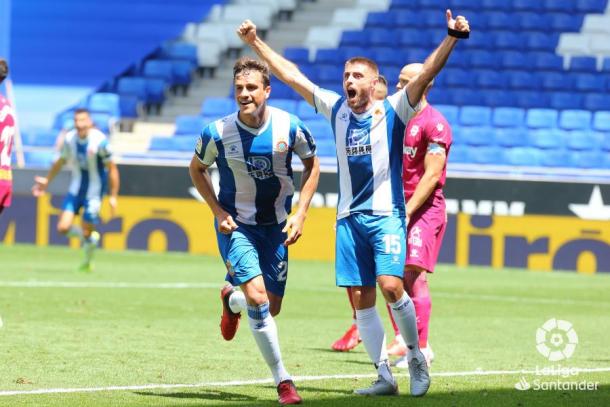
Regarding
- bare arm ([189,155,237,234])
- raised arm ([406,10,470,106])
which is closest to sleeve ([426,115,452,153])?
raised arm ([406,10,470,106])

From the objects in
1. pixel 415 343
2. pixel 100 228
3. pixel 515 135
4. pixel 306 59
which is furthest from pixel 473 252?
pixel 415 343

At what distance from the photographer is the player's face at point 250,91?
7.52 meters

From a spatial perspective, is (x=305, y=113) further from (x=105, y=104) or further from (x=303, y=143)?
(x=303, y=143)

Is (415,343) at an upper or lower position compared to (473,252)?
upper

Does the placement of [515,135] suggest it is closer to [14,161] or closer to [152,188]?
[152,188]

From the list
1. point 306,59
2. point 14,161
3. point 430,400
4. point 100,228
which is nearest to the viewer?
point 430,400

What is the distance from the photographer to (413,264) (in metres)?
9.17

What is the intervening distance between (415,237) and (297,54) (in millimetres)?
19354

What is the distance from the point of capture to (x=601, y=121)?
24672 millimetres

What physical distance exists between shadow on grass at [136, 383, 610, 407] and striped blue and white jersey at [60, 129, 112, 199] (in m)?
10.6

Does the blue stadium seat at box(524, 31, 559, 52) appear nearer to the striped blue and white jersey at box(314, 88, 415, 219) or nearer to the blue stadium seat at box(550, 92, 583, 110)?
the blue stadium seat at box(550, 92, 583, 110)

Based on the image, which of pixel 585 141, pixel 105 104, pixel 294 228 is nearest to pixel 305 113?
pixel 105 104

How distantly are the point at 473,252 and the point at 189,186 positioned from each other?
487 centimetres

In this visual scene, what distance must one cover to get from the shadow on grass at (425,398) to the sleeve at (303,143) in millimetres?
1415
